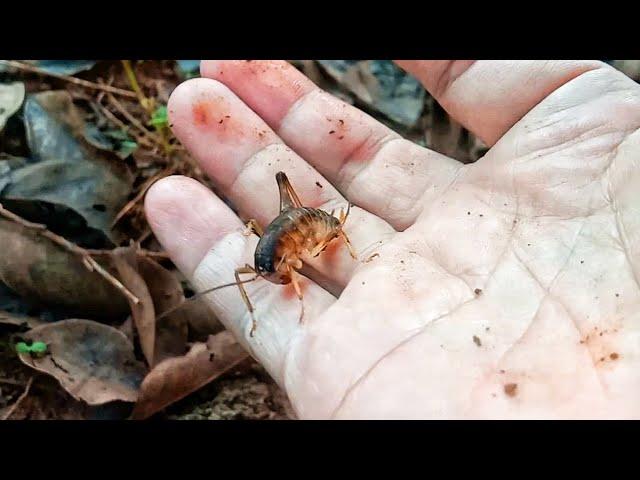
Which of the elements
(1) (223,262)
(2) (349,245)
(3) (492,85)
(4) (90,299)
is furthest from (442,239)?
(4) (90,299)

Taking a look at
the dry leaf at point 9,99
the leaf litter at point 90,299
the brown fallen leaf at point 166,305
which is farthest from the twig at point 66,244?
the dry leaf at point 9,99

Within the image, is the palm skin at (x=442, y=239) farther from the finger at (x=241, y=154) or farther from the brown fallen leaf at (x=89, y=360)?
the brown fallen leaf at (x=89, y=360)

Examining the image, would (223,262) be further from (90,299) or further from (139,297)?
(90,299)

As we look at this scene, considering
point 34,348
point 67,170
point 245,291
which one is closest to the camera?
point 245,291

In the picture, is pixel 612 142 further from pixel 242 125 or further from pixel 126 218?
pixel 126 218

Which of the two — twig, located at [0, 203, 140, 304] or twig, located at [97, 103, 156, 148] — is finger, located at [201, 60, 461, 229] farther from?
twig, located at [0, 203, 140, 304]

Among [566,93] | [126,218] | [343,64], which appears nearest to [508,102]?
[566,93]
